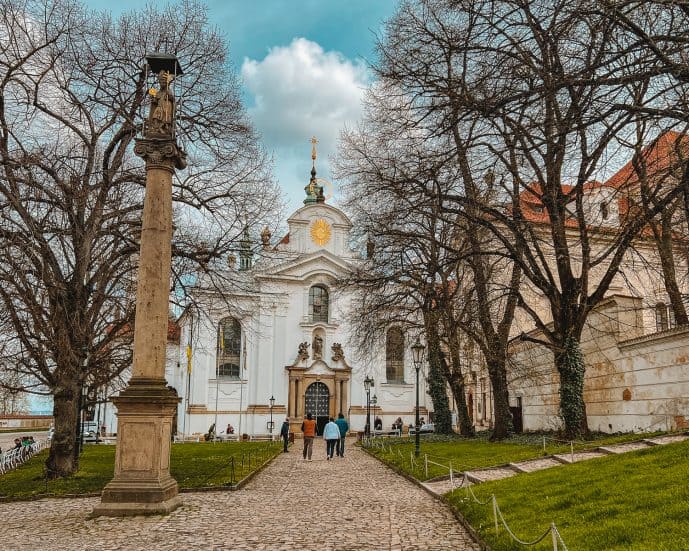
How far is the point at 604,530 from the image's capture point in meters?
7.45

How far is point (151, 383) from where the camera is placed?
12.2m

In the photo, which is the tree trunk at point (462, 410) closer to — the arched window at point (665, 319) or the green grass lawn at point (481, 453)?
the green grass lawn at point (481, 453)

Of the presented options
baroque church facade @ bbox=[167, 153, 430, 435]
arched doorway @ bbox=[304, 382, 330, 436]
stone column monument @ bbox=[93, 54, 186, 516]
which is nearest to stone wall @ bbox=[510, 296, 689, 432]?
stone column monument @ bbox=[93, 54, 186, 516]

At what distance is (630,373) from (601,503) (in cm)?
1440

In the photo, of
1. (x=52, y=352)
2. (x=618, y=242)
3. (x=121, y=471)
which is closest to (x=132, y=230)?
(x=52, y=352)

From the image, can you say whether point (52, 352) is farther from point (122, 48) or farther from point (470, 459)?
point (470, 459)

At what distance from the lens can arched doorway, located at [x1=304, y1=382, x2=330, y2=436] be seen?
1943 inches

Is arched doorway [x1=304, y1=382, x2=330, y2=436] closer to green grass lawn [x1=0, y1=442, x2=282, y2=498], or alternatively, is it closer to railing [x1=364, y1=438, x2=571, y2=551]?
railing [x1=364, y1=438, x2=571, y2=551]

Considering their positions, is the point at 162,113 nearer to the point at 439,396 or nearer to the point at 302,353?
the point at 439,396

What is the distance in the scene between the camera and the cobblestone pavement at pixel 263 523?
9156 millimetres

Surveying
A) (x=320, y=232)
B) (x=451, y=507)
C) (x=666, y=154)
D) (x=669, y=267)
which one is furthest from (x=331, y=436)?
(x=320, y=232)

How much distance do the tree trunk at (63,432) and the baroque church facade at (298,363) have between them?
90.8ft

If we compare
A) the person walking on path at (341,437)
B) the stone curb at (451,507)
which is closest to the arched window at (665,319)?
the person walking on path at (341,437)

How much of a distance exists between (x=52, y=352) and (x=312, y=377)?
33045 mm
